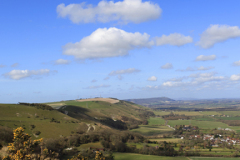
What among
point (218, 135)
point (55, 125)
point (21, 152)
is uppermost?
point (21, 152)

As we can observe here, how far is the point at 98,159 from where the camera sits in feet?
164

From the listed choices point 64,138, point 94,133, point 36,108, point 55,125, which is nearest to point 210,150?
point 94,133

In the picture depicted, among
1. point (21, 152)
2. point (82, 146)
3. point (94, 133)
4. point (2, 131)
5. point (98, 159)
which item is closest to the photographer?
point (21, 152)

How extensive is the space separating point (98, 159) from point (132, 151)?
190ft

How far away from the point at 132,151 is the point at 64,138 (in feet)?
110

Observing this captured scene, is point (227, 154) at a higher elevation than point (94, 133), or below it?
below

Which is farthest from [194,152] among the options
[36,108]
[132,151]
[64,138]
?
[36,108]

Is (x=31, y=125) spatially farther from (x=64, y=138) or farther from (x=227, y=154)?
(x=227, y=154)

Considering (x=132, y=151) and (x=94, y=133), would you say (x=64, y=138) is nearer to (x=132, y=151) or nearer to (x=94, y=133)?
(x=94, y=133)

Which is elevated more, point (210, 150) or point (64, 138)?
point (64, 138)

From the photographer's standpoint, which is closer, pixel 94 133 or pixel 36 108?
pixel 94 133

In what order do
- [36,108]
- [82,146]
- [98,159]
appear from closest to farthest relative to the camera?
[98,159] → [82,146] → [36,108]

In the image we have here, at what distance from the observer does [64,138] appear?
99.4 m

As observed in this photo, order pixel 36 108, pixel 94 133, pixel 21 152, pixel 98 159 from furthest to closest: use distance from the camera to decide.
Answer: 1. pixel 36 108
2. pixel 94 133
3. pixel 98 159
4. pixel 21 152
